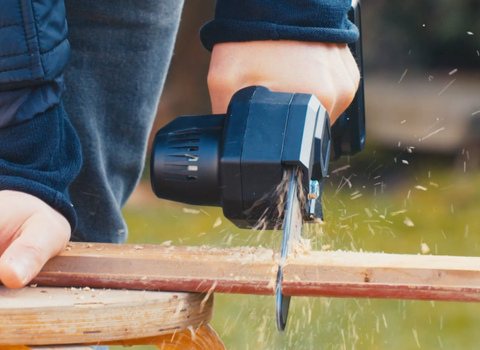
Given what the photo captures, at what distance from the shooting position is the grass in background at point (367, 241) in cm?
266

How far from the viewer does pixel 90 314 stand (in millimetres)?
793

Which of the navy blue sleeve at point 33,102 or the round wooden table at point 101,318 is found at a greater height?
the navy blue sleeve at point 33,102

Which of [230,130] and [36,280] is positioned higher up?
[230,130]

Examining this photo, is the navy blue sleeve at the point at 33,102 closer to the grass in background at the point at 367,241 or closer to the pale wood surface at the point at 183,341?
the pale wood surface at the point at 183,341

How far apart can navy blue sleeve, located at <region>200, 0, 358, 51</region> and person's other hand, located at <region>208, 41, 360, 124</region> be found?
1cm

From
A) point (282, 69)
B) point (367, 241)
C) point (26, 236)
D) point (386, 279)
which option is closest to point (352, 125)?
point (282, 69)

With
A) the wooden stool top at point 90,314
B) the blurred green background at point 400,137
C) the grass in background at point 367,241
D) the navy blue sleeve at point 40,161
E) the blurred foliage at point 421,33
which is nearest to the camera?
the wooden stool top at point 90,314

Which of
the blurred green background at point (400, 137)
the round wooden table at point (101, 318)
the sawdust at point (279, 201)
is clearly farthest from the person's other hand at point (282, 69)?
the blurred green background at point (400, 137)

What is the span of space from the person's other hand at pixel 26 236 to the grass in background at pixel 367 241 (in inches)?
14.7

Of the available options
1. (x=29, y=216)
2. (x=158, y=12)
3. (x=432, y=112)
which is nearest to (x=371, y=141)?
(x=432, y=112)

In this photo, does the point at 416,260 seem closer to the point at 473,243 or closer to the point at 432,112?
the point at 473,243

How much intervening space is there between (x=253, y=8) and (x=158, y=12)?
0.42 meters

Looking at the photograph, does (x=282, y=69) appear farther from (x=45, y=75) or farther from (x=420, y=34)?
(x=420, y=34)

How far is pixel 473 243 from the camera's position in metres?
3.66
